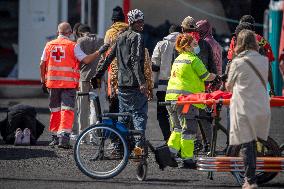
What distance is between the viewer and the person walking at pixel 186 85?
13227 mm

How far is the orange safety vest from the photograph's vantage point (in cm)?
1542

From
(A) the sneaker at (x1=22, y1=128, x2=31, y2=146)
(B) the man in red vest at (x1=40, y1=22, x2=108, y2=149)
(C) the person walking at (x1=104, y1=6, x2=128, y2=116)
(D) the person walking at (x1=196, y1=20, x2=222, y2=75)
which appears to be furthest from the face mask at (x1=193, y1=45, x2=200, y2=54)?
(A) the sneaker at (x1=22, y1=128, x2=31, y2=146)

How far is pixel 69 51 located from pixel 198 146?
7.23 feet

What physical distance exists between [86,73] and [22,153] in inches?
75.9

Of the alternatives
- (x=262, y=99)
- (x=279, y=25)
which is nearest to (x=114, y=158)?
(x=262, y=99)

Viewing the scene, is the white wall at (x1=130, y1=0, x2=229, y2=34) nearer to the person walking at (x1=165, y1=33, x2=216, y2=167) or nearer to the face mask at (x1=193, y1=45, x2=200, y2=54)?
the face mask at (x1=193, y1=45, x2=200, y2=54)

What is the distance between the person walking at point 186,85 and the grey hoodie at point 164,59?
5.33 feet

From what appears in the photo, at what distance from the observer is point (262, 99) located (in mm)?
11742

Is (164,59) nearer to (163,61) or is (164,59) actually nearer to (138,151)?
(163,61)

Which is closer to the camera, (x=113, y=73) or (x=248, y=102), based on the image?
(x=248, y=102)

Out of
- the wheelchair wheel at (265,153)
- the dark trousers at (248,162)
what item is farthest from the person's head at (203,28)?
the dark trousers at (248,162)

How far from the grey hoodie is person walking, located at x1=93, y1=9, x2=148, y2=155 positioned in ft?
4.74

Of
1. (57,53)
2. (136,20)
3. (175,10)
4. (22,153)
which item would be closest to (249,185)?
(136,20)

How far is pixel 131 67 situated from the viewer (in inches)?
537
